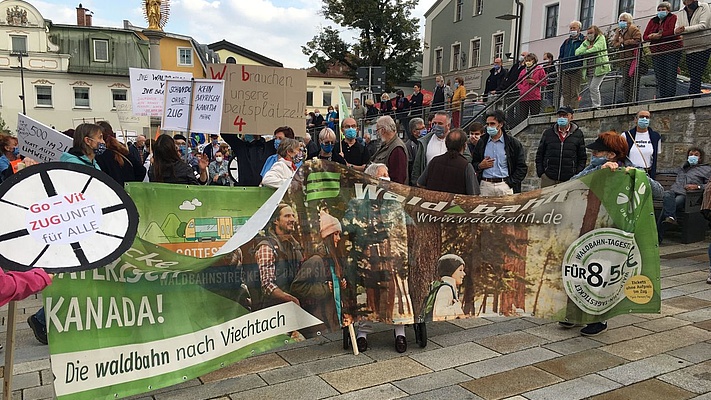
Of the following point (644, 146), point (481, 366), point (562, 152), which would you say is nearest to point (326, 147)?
point (562, 152)

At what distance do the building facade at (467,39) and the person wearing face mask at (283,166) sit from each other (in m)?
30.4

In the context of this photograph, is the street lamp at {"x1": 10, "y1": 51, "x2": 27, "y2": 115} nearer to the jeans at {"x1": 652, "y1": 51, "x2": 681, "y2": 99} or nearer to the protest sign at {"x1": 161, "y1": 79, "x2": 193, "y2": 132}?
the protest sign at {"x1": 161, "y1": 79, "x2": 193, "y2": 132}

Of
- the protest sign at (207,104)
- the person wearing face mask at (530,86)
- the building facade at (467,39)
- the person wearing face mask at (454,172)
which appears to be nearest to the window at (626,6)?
the building facade at (467,39)

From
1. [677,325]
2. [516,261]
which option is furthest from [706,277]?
[516,261]

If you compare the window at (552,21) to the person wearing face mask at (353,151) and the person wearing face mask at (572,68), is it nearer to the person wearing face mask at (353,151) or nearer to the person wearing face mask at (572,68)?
the person wearing face mask at (572,68)

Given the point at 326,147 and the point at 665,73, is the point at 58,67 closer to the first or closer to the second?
the point at 326,147

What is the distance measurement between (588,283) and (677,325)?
1.16 m

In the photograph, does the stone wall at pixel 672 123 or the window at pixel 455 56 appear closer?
the stone wall at pixel 672 123

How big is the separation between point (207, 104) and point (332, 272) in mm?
3873

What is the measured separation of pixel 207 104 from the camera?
289 inches

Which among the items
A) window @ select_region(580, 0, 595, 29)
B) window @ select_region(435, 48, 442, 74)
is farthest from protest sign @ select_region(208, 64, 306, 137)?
window @ select_region(435, 48, 442, 74)

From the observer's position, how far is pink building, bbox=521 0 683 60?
1057 inches

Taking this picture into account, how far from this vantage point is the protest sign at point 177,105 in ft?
24.5

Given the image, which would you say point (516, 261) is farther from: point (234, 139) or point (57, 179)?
point (234, 139)
